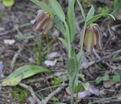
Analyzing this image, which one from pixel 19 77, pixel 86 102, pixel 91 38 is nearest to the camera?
pixel 91 38

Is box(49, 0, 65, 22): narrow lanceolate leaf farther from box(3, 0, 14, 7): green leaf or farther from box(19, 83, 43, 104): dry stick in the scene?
box(3, 0, 14, 7): green leaf

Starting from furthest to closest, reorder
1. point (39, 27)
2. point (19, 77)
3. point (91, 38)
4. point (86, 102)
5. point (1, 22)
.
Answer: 1. point (1, 22)
2. point (19, 77)
3. point (86, 102)
4. point (39, 27)
5. point (91, 38)

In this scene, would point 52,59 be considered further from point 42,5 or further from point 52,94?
point 42,5

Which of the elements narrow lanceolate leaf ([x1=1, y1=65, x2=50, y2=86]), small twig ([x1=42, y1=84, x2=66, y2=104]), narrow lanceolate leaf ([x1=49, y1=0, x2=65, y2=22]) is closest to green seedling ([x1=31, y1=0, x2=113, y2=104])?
narrow lanceolate leaf ([x1=49, y1=0, x2=65, y2=22])

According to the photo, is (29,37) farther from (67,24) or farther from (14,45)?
(67,24)

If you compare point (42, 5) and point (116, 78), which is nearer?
point (42, 5)

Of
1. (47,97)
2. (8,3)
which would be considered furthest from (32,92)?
(8,3)

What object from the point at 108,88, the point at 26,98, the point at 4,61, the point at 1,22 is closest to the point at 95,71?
the point at 108,88
